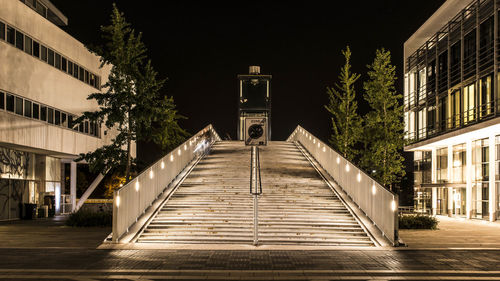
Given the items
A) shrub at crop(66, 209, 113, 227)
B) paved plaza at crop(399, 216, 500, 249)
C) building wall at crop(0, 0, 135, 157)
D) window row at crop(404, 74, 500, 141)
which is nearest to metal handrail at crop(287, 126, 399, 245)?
paved plaza at crop(399, 216, 500, 249)

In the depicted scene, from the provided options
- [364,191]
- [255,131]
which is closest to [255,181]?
[255,131]

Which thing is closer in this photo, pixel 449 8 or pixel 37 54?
pixel 37 54

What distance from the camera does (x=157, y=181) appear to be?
21188 millimetres

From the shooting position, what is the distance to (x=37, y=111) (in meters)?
29.9

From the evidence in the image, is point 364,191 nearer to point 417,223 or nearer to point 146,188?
point 417,223

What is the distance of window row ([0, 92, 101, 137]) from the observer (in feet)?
87.8

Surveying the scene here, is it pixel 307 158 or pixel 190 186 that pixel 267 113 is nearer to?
pixel 307 158

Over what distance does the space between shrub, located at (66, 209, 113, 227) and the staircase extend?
2.88m

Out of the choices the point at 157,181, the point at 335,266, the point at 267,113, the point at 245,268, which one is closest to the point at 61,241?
the point at 157,181

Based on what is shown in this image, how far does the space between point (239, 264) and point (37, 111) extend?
20910 millimetres

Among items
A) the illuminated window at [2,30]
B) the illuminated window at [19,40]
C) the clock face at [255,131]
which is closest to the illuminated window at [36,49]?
the illuminated window at [19,40]

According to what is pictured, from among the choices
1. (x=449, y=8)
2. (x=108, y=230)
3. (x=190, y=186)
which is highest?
(x=449, y=8)

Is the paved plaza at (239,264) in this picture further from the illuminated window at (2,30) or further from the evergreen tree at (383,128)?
the evergreen tree at (383,128)

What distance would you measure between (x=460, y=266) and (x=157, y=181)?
11938mm
